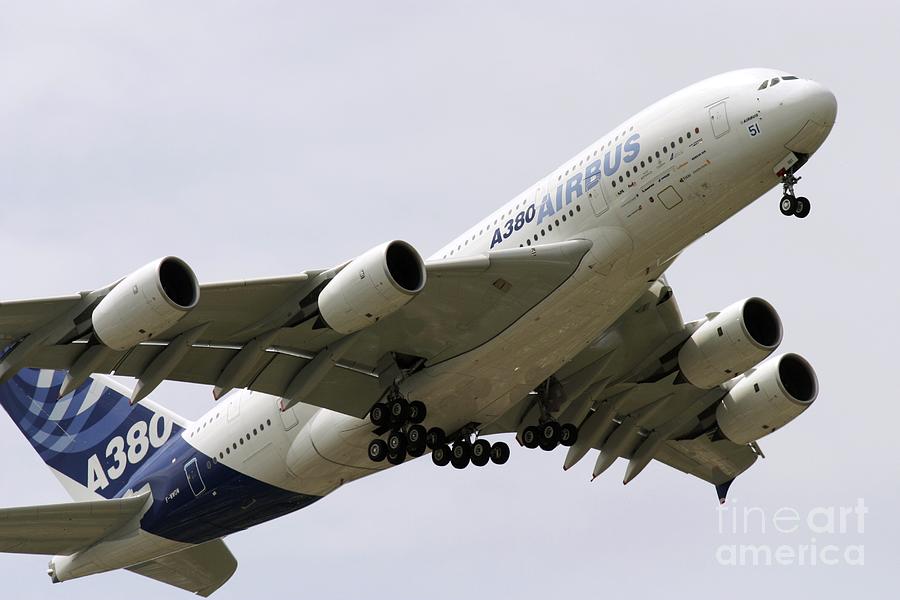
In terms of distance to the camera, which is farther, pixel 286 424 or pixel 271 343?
pixel 286 424

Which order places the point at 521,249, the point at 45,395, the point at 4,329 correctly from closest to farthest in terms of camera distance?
the point at 4,329 < the point at 521,249 < the point at 45,395

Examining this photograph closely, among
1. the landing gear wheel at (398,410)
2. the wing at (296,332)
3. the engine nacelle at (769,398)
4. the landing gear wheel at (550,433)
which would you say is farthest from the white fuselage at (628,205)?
the engine nacelle at (769,398)

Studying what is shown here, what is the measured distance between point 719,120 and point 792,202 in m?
1.88

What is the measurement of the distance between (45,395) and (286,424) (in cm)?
721

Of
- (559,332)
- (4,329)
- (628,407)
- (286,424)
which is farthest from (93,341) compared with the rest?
(628,407)

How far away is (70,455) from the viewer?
35875 millimetres

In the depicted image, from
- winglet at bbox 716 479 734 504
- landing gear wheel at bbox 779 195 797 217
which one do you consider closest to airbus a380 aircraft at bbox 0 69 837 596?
landing gear wheel at bbox 779 195 797 217

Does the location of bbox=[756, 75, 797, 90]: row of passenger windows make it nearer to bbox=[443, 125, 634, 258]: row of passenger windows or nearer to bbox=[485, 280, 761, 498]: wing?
bbox=[443, 125, 634, 258]: row of passenger windows

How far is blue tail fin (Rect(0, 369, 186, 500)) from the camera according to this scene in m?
34.6

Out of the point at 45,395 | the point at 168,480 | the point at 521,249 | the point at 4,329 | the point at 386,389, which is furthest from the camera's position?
the point at 45,395

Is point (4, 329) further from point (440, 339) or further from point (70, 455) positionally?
point (70, 455)

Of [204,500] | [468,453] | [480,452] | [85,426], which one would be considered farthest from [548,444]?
[85,426]

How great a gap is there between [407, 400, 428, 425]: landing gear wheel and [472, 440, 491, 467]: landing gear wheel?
2.05 metres

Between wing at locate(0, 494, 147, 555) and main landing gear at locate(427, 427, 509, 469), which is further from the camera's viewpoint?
wing at locate(0, 494, 147, 555)
